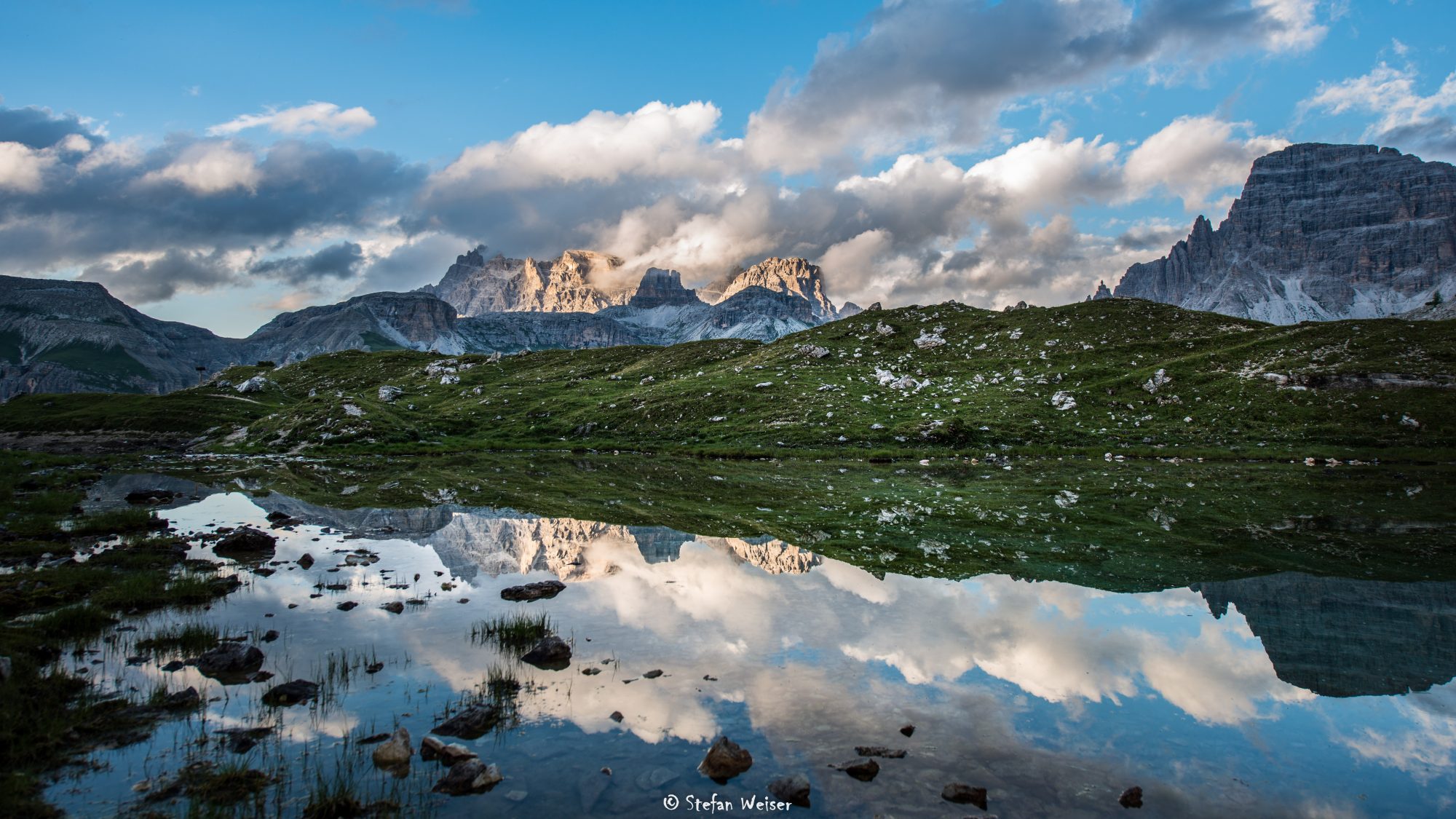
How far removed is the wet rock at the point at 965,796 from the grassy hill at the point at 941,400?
221 feet

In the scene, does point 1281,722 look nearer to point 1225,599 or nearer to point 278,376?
point 1225,599

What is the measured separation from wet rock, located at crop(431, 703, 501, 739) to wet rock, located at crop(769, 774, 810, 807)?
584cm

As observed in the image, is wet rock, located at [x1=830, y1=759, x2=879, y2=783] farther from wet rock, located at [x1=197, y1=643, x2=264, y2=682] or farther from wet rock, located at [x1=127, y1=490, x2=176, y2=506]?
wet rock, located at [x1=127, y1=490, x2=176, y2=506]

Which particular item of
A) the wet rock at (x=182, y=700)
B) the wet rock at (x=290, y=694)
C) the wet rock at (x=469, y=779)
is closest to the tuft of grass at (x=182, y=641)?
the wet rock at (x=182, y=700)

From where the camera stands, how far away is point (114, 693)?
14.2 metres

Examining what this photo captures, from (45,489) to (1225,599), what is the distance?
71565 millimetres

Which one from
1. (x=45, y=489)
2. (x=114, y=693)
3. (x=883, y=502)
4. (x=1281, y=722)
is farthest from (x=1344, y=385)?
(x=45, y=489)

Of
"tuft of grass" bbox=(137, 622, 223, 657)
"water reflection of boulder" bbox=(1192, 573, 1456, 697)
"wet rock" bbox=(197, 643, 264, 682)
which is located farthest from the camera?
"tuft of grass" bbox=(137, 622, 223, 657)

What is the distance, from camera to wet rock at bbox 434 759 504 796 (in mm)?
10914

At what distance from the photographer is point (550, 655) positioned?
17.0 m

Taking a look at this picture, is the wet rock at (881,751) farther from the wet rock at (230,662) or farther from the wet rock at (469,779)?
the wet rock at (230,662)

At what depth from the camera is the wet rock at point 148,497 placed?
147ft

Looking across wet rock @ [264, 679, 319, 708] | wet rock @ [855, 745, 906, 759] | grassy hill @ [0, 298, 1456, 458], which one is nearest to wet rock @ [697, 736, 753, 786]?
wet rock @ [855, 745, 906, 759]

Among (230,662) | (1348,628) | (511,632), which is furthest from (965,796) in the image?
(1348,628)
